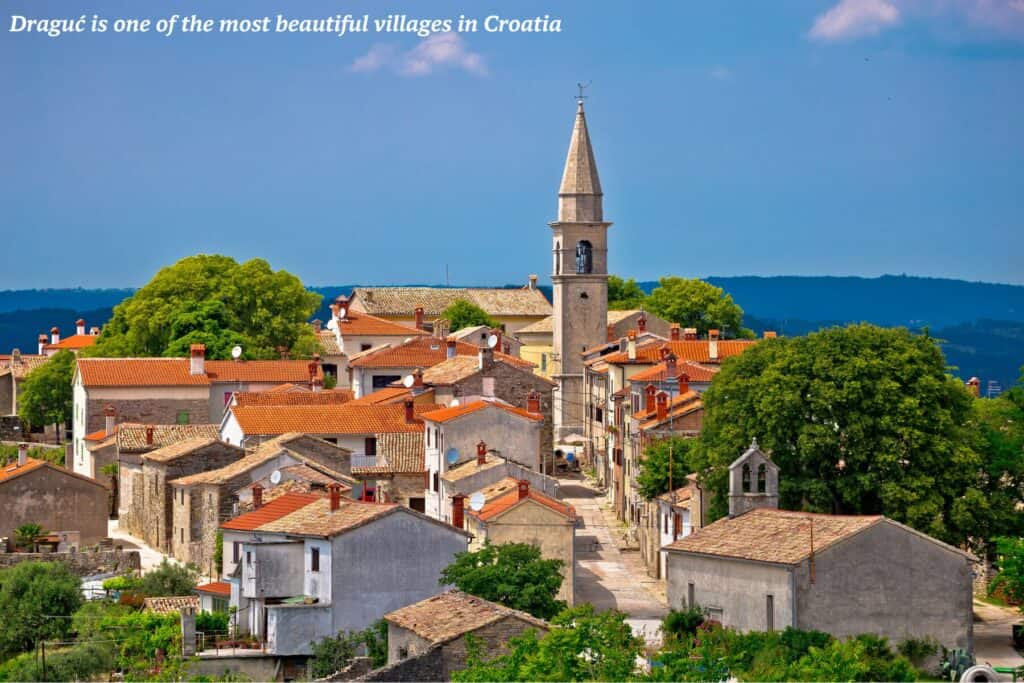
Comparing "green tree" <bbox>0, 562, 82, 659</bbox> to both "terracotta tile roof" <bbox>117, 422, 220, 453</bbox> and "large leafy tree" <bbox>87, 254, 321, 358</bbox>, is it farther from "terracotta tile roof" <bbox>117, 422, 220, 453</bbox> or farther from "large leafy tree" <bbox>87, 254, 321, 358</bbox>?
"large leafy tree" <bbox>87, 254, 321, 358</bbox>

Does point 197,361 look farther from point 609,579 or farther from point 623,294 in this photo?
point 623,294

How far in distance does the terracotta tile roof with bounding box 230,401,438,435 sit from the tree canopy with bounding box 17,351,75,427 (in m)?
24.4

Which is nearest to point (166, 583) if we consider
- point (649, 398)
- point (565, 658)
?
point (565, 658)

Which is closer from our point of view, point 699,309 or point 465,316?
point 699,309

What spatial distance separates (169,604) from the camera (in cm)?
5412

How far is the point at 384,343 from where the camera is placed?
110 metres

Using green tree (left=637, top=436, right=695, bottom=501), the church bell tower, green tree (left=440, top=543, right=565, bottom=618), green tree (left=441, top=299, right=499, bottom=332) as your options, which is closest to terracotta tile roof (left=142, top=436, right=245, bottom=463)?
green tree (left=637, top=436, right=695, bottom=501)

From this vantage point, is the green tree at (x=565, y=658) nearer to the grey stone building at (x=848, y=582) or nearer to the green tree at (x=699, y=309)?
the grey stone building at (x=848, y=582)

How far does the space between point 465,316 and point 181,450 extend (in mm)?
51277

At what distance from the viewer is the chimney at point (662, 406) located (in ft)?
228

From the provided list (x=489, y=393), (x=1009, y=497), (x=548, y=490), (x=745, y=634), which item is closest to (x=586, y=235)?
(x=489, y=393)

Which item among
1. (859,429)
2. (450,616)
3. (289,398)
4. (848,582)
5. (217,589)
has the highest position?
(859,429)

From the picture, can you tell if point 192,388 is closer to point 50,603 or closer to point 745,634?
point 50,603

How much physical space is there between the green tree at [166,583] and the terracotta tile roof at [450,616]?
11023 mm
